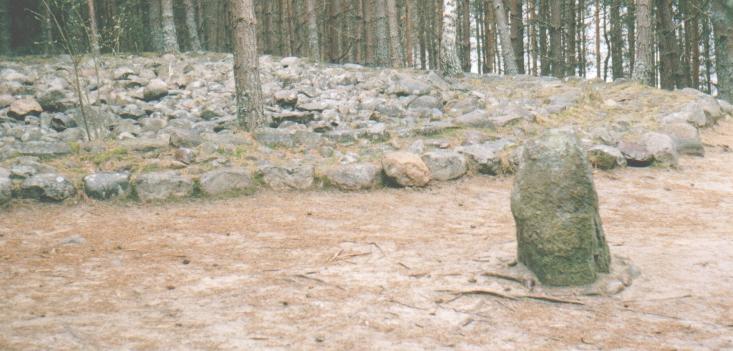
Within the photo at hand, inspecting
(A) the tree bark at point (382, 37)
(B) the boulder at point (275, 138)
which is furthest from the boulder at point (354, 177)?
(A) the tree bark at point (382, 37)

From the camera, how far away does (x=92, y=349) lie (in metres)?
2.55

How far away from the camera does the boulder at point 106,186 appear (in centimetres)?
556

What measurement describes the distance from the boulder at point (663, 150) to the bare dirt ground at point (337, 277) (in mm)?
1155

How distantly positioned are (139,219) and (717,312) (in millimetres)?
4372

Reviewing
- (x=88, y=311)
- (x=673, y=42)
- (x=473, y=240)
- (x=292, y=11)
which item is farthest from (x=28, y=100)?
(x=292, y=11)

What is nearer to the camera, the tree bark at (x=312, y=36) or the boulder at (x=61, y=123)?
the boulder at (x=61, y=123)

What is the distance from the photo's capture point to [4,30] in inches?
543

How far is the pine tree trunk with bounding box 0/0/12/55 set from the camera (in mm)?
13688

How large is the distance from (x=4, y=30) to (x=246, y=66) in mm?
9524

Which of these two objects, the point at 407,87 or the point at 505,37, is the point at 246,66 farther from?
the point at 505,37

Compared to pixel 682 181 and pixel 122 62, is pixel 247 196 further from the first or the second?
pixel 122 62

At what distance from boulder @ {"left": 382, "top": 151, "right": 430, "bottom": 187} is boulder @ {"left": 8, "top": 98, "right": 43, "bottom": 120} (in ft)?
17.3

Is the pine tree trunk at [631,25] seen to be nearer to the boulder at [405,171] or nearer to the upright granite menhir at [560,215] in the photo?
the boulder at [405,171]

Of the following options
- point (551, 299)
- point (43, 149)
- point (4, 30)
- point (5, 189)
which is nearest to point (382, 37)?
point (4, 30)
